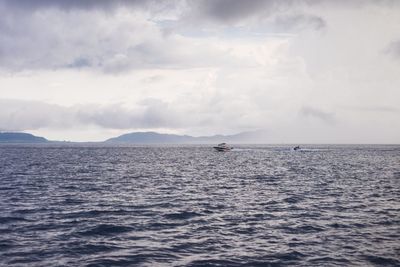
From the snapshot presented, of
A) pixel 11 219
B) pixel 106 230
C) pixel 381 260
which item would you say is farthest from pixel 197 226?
pixel 11 219

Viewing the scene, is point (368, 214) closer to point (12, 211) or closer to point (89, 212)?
point (89, 212)

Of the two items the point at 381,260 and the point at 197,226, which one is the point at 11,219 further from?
the point at 381,260

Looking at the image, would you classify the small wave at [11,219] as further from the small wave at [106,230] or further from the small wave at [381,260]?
the small wave at [381,260]

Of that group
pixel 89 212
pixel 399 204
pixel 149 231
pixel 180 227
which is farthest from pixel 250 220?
pixel 399 204

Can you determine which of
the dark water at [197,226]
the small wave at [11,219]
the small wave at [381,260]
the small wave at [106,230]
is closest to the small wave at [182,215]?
the dark water at [197,226]

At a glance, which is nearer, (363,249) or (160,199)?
(363,249)

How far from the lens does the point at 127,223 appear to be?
3303cm

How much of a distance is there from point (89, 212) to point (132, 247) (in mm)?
13101

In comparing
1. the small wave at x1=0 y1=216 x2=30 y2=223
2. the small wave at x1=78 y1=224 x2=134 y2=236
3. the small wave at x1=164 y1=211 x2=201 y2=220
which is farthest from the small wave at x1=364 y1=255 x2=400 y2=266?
the small wave at x1=0 y1=216 x2=30 y2=223

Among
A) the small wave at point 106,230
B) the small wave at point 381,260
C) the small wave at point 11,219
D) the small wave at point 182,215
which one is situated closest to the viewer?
the small wave at point 381,260

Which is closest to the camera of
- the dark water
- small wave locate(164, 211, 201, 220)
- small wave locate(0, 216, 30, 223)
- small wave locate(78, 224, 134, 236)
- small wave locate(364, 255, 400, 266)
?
small wave locate(364, 255, 400, 266)

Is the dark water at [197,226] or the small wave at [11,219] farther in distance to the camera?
the small wave at [11,219]

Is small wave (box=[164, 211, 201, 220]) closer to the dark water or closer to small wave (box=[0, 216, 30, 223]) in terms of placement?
the dark water

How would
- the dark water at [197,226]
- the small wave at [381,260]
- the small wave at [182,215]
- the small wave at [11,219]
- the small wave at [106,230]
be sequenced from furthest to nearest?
the small wave at [182,215] < the small wave at [11,219] < the small wave at [106,230] < the dark water at [197,226] < the small wave at [381,260]
